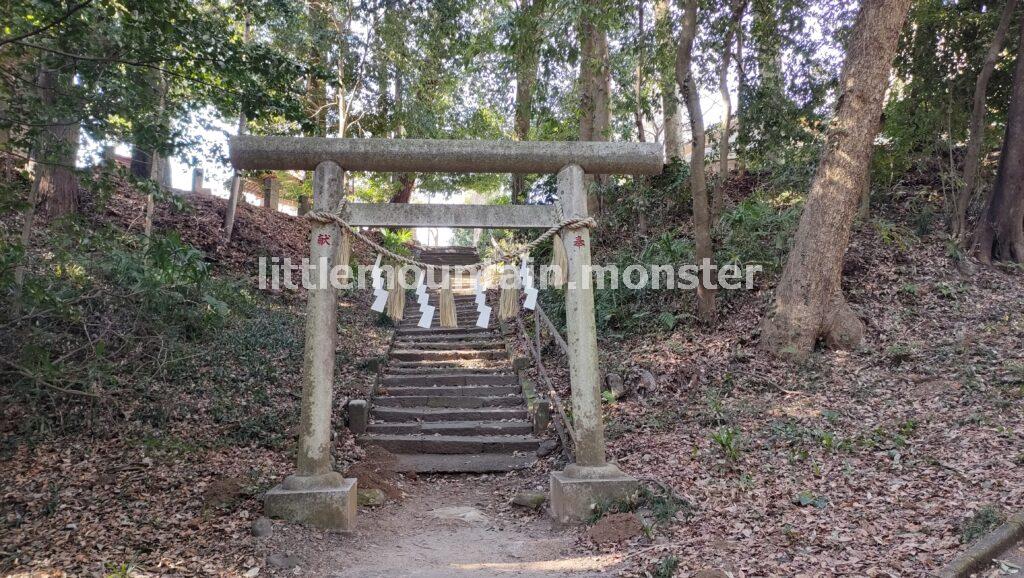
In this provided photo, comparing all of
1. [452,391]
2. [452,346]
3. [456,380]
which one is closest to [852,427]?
[452,391]

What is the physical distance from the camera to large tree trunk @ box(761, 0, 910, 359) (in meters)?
7.70

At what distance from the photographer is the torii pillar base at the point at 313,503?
17.1 ft

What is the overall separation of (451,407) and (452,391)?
1.06ft

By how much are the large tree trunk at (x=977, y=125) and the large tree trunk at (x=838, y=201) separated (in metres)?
3.72

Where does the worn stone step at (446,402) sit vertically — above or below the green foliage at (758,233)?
below

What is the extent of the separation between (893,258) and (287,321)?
408 inches

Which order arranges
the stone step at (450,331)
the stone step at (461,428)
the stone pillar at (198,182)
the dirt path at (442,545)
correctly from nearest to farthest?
1. the dirt path at (442,545)
2. the stone step at (461,428)
3. the stone step at (450,331)
4. the stone pillar at (198,182)

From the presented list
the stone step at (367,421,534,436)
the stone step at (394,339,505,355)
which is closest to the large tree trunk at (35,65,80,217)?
the stone step at (367,421,534,436)

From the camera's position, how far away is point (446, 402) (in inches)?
362

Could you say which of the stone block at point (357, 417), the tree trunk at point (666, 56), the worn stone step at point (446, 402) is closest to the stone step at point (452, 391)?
the worn stone step at point (446, 402)

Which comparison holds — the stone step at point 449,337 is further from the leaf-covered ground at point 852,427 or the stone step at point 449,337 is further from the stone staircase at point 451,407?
the leaf-covered ground at point 852,427

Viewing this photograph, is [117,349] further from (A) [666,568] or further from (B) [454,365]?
(A) [666,568]

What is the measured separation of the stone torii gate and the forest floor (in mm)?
382

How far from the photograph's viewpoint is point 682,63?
29.3 ft
